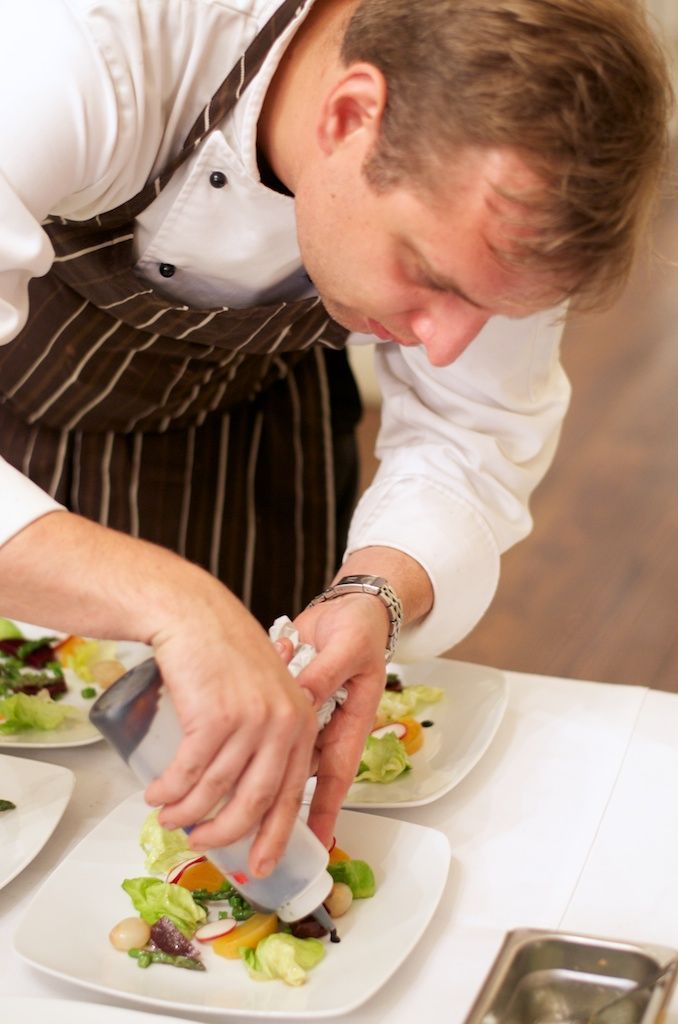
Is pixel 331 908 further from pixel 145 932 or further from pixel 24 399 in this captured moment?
pixel 24 399

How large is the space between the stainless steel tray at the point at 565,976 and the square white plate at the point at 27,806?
43cm

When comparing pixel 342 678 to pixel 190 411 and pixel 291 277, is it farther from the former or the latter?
pixel 190 411

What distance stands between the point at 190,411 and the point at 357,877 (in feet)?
2.48

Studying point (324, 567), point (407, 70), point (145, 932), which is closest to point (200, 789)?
point (145, 932)

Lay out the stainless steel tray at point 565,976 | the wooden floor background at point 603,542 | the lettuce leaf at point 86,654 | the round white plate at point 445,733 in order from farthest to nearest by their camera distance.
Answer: the wooden floor background at point 603,542 → the lettuce leaf at point 86,654 → the round white plate at point 445,733 → the stainless steel tray at point 565,976

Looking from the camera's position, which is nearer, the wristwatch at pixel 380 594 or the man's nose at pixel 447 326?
the man's nose at pixel 447 326

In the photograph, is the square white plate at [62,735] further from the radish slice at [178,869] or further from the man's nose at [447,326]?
the man's nose at [447,326]

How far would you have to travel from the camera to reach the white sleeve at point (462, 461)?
1395 millimetres

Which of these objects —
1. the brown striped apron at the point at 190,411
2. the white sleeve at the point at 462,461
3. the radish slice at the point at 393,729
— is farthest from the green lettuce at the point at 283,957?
the brown striped apron at the point at 190,411

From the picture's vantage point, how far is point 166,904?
1080 mm

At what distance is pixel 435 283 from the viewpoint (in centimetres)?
107

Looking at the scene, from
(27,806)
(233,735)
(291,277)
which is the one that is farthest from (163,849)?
(291,277)

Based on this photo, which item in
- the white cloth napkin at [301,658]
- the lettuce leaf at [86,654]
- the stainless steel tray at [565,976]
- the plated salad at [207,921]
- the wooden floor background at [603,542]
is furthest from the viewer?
the wooden floor background at [603,542]

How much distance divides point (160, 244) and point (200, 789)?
58 cm
